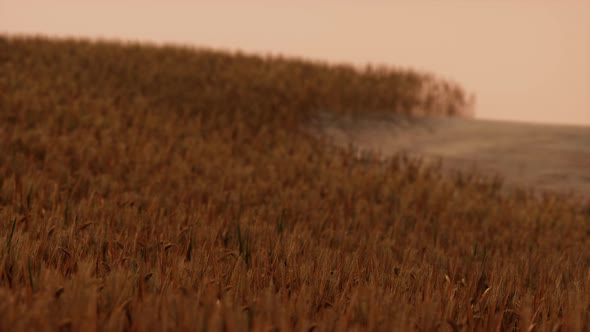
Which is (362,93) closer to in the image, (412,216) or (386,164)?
(386,164)

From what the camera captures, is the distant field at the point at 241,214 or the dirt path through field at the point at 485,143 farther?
the dirt path through field at the point at 485,143

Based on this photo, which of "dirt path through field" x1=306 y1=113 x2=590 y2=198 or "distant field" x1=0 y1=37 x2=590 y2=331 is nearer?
"distant field" x1=0 y1=37 x2=590 y2=331

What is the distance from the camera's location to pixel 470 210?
455cm

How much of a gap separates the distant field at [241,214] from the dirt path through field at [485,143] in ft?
1.34

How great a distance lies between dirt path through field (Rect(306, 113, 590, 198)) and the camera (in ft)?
19.6

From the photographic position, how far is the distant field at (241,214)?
5.40 feet

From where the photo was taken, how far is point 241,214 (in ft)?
11.7

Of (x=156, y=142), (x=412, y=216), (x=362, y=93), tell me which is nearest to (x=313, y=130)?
(x=362, y=93)

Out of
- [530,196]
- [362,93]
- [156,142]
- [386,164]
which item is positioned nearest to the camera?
[530,196]

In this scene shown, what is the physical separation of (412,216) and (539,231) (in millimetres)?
870

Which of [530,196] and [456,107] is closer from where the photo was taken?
[530,196]

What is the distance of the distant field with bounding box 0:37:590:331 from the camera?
5.40 ft

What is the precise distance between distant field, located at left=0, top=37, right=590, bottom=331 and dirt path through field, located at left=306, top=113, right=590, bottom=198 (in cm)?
41

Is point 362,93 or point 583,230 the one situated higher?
point 362,93
